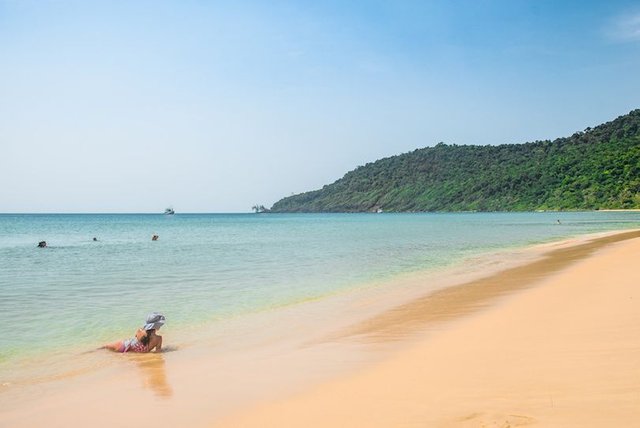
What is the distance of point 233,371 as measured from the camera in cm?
736

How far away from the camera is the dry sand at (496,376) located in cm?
493

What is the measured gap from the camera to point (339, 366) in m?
7.28

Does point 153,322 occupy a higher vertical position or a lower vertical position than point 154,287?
higher

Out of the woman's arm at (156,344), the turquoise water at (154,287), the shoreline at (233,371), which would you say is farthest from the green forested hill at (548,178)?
the woman's arm at (156,344)

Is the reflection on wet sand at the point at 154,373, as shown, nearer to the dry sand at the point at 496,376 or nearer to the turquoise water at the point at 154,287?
the dry sand at the point at 496,376

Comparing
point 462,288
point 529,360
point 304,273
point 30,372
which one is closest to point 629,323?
point 529,360

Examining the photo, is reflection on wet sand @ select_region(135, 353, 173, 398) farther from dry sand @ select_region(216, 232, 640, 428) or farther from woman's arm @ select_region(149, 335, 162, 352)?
dry sand @ select_region(216, 232, 640, 428)

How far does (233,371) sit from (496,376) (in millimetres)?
3496

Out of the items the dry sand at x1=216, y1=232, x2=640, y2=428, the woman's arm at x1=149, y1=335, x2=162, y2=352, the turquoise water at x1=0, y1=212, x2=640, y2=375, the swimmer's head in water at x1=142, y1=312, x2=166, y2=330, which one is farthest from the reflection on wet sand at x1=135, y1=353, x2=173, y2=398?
the turquoise water at x1=0, y1=212, x2=640, y2=375

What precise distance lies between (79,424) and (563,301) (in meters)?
9.77

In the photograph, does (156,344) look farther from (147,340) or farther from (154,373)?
(154,373)

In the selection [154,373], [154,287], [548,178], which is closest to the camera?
[154,373]

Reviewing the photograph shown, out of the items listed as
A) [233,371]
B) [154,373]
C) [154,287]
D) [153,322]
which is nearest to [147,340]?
[153,322]

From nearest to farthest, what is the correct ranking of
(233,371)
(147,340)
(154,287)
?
(233,371)
(147,340)
(154,287)
